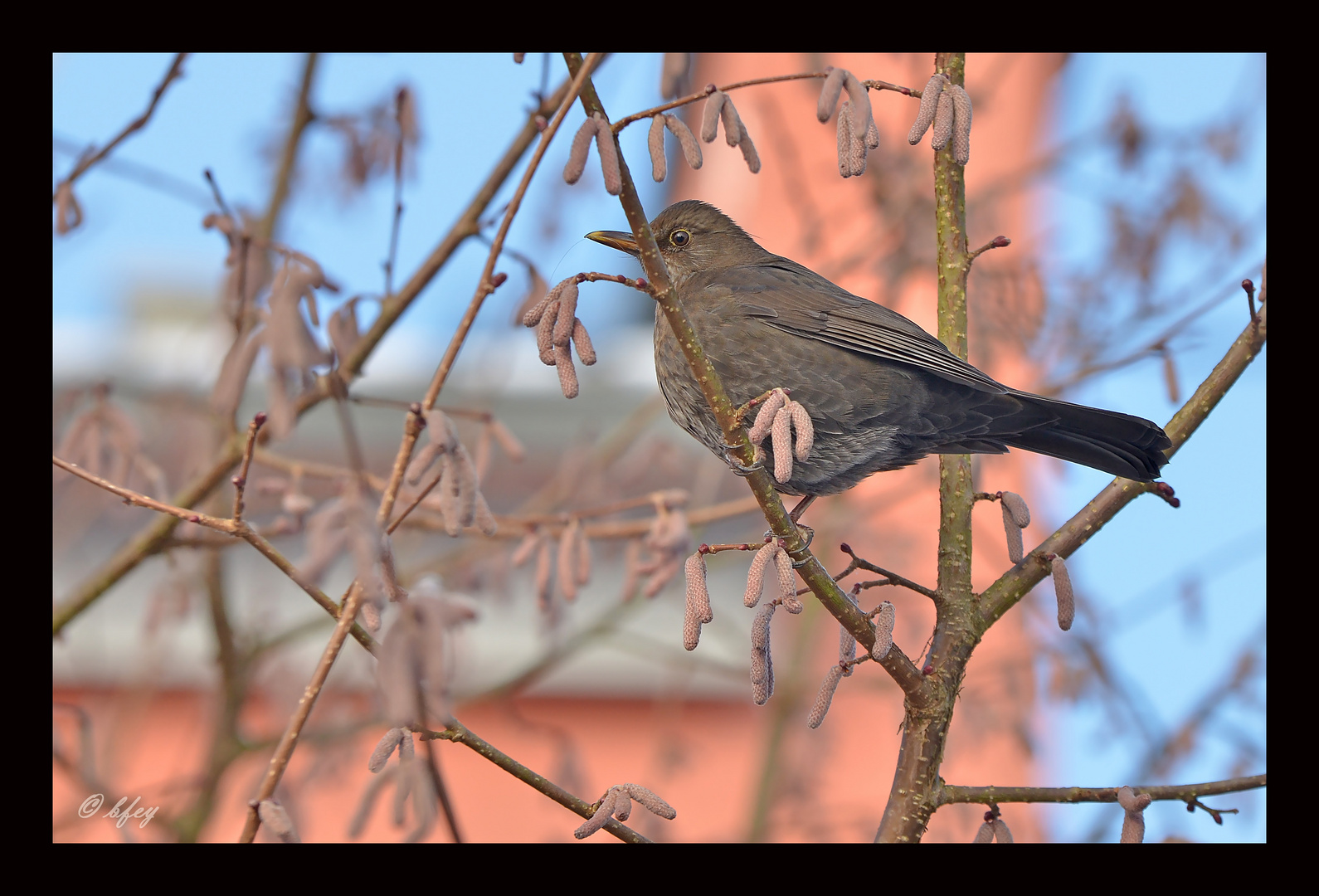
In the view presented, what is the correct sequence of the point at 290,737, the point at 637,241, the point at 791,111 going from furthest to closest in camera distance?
the point at 791,111
the point at 637,241
the point at 290,737

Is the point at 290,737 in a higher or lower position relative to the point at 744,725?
lower

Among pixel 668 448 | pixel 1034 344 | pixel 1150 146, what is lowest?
pixel 668 448

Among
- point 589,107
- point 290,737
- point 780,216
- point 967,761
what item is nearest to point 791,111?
point 780,216

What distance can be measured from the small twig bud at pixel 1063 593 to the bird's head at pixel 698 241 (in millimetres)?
1867

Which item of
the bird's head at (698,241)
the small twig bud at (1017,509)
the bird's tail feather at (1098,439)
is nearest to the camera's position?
the small twig bud at (1017,509)

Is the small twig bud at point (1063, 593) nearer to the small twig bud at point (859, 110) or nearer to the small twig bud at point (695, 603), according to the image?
the small twig bud at point (695, 603)

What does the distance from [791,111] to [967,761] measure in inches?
175

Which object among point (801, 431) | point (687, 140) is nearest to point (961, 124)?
point (687, 140)

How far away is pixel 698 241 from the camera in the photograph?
13.3 ft

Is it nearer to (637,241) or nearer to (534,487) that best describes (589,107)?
(637,241)

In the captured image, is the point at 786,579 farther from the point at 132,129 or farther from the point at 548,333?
the point at 132,129

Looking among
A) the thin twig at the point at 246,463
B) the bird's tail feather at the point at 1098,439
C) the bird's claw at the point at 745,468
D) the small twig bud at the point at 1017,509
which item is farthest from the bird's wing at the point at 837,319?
the thin twig at the point at 246,463

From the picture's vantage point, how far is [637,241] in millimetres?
2023

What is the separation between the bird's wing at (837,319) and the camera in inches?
118
